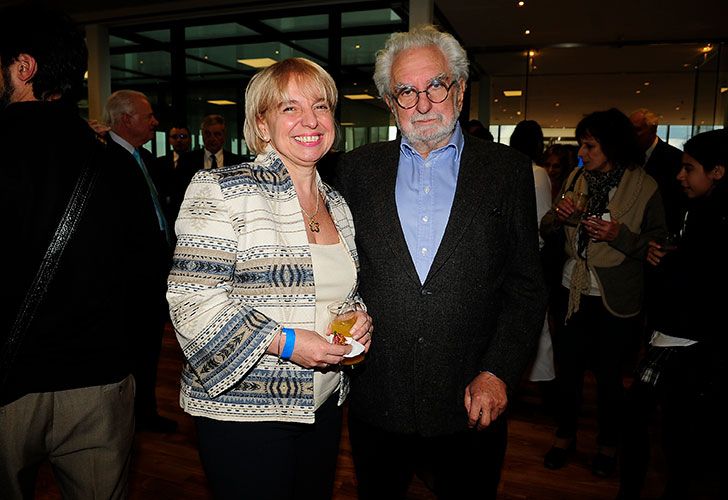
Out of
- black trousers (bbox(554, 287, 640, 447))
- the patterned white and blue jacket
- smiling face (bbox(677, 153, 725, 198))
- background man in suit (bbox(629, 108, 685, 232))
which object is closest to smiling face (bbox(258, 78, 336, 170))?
the patterned white and blue jacket

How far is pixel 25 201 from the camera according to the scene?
1.31m

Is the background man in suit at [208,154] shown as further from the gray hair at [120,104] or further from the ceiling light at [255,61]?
the ceiling light at [255,61]

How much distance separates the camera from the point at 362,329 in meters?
1.33

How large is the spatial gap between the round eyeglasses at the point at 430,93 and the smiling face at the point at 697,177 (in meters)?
1.28

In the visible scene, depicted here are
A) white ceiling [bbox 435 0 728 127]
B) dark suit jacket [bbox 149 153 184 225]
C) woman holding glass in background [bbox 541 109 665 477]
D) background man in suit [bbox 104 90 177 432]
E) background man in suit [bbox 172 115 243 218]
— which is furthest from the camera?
white ceiling [bbox 435 0 728 127]

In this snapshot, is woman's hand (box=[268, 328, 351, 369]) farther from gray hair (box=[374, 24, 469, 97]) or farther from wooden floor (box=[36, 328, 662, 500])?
wooden floor (box=[36, 328, 662, 500])

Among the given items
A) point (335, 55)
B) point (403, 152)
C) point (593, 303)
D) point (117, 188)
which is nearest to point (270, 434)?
point (117, 188)

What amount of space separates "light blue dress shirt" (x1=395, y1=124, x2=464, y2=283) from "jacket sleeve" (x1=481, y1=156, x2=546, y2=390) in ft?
0.66

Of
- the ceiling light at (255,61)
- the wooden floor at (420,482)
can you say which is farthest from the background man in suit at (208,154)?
the ceiling light at (255,61)

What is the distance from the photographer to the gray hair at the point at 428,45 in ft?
5.22

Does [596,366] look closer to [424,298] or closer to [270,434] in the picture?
[424,298]

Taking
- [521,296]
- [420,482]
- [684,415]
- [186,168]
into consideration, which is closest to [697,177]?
[684,415]

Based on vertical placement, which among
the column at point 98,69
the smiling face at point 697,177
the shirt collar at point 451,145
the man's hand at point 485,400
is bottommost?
the man's hand at point 485,400

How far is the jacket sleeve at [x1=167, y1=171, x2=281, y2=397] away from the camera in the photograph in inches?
48.3
